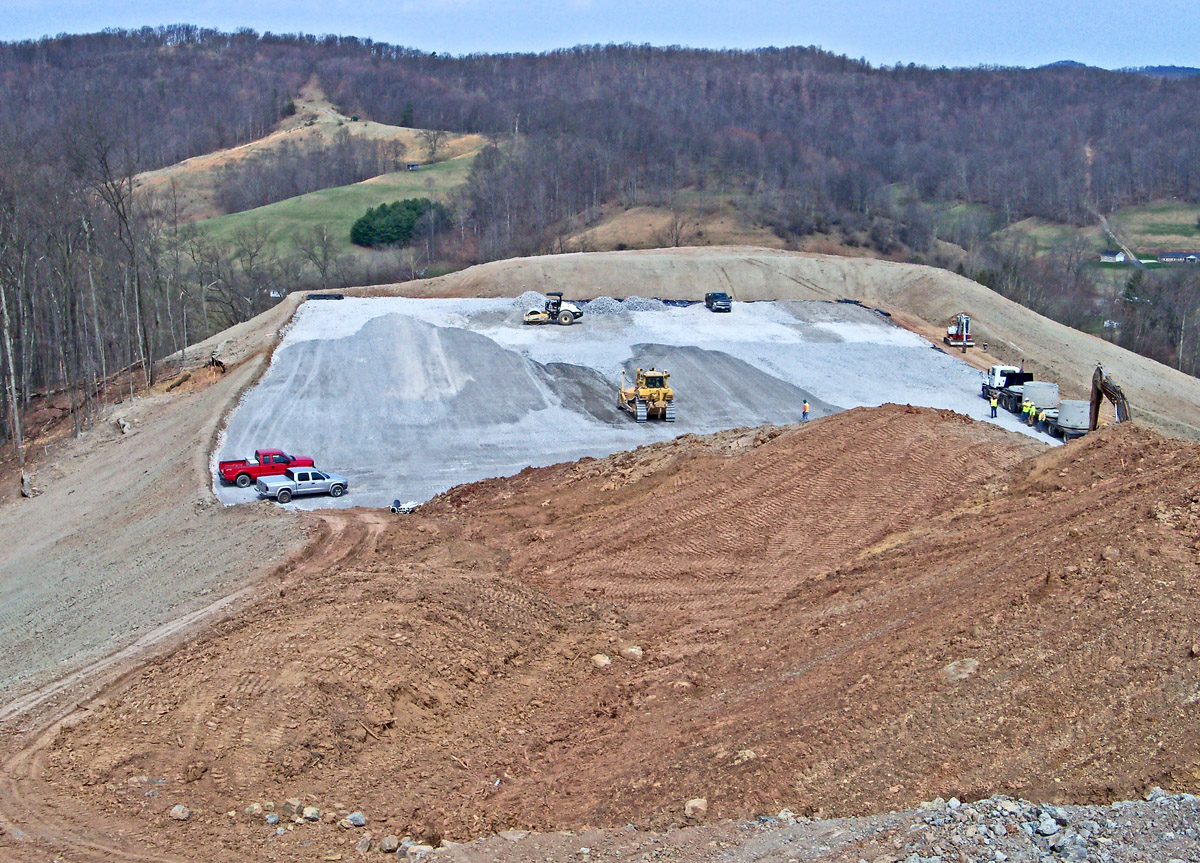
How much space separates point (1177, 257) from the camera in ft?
379

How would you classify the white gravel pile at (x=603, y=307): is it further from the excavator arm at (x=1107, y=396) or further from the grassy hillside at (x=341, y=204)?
the grassy hillside at (x=341, y=204)

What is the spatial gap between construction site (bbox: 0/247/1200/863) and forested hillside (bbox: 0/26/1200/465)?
19.2 m

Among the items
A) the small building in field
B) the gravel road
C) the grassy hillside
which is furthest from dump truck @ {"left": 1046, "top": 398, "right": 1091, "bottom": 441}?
the small building in field

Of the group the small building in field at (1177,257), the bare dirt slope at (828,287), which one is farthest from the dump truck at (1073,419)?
the small building in field at (1177,257)

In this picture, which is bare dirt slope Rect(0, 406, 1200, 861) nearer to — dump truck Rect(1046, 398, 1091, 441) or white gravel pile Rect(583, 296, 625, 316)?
dump truck Rect(1046, 398, 1091, 441)

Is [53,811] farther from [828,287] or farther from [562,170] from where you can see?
[562,170]

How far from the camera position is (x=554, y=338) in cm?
4809

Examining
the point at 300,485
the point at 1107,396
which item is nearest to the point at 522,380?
the point at 300,485

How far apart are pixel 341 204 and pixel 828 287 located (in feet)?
226

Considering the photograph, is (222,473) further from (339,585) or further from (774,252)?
(774,252)

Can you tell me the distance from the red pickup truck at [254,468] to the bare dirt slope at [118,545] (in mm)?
721

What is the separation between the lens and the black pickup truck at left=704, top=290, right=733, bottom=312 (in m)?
54.3

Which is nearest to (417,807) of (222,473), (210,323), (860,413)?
(860,413)

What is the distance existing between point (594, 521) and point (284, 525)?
746cm
